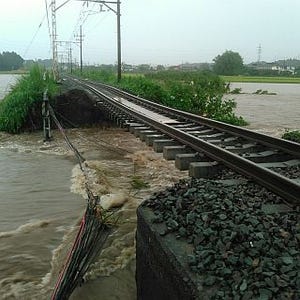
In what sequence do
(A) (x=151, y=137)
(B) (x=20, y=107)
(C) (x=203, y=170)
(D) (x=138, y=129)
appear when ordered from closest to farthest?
1. (C) (x=203, y=170)
2. (A) (x=151, y=137)
3. (D) (x=138, y=129)
4. (B) (x=20, y=107)

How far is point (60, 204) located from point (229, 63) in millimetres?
104137

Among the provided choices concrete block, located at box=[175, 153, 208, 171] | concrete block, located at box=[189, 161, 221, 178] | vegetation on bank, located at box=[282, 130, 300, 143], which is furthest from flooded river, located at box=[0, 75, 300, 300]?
vegetation on bank, located at box=[282, 130, 300, 143]

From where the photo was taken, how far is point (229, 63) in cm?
10800

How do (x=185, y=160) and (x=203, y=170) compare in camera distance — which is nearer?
(x=203, y=170)

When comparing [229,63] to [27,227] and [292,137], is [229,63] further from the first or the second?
[27,227]

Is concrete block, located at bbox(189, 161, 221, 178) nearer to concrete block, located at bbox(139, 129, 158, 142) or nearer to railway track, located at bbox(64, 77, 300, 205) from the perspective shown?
railway track, located at bbox(64, 77, 300, 205)

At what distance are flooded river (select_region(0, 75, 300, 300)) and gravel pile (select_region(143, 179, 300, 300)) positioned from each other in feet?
4.94

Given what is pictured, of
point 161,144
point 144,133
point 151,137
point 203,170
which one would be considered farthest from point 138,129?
point 203,170

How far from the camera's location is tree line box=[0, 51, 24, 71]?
4594 inches

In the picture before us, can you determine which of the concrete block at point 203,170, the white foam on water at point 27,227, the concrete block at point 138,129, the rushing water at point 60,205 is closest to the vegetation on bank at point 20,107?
the rushing water at point 60,205

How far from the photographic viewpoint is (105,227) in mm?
5582

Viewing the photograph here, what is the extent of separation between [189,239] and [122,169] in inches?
330

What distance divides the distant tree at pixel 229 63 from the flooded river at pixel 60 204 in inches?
3765

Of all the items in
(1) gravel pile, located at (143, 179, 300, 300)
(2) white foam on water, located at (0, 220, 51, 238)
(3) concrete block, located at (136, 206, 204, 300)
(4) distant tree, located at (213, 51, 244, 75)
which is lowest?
(2) white foam on water, located at (0, 220, 51, 238)
